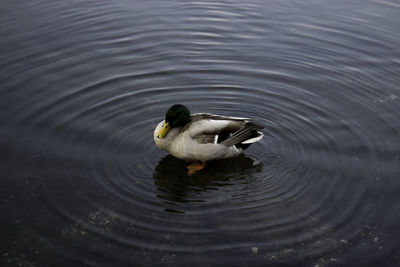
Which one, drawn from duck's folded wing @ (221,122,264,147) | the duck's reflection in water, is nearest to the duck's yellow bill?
the duck's reflection in water

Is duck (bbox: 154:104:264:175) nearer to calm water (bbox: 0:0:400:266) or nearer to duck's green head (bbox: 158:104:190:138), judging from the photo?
duck's green head (bbox: 158:104:190:138)

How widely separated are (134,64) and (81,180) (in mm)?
3503

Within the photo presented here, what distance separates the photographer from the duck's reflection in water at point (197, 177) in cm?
591

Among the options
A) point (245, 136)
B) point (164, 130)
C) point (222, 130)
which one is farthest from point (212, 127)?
point (164, 130)

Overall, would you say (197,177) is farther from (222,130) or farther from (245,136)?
(245,136)

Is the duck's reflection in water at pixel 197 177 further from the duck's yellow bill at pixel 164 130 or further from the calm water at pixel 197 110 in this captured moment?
the duck's yellow bill at pixel 164 130

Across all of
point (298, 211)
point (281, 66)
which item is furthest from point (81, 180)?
point (281, 66)

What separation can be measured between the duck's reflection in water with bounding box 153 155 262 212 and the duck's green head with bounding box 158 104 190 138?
0.52 meters

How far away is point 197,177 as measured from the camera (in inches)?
248

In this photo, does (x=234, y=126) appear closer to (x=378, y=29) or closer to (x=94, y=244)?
(x=94, y=244)

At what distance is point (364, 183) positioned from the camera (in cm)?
610

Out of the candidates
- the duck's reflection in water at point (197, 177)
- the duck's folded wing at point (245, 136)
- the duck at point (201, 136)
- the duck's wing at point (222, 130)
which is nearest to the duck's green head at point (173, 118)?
the duck at point (201, 136)

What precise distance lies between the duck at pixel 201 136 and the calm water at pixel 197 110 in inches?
10.9

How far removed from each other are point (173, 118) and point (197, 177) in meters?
0.86
